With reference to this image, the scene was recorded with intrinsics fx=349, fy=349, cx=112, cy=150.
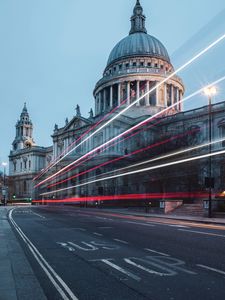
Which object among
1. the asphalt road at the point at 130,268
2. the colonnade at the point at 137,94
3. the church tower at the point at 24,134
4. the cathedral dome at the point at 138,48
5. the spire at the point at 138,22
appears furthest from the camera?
the church tower at the point at 24,134

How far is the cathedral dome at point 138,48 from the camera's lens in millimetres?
95625

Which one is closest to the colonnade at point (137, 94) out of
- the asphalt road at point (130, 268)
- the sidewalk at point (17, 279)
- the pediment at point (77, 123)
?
the pediment at point (77, 123)

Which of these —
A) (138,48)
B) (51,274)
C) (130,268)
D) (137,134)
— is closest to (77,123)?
(137,134)

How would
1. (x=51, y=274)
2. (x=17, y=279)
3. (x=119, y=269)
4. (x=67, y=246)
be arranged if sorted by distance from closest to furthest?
(x=17, y=279)
(x=51, y=274)
(x=119, y=269)
(x=67, y=246)

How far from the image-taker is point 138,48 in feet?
316

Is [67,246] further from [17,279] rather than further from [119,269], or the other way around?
[17,279]

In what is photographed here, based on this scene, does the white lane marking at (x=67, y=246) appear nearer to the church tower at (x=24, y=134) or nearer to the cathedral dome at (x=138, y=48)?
the cathedral dome at (x=138, y=48)

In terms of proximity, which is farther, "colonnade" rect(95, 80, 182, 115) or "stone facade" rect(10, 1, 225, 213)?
"colonnade" rect(95, 80, 182, 115)

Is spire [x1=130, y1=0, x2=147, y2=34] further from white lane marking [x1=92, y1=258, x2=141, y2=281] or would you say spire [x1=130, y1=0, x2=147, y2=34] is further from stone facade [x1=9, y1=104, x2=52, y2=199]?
white lane marking [x1=92, y1=258, x2=141, y2=281]

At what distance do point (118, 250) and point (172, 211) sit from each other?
2543cm

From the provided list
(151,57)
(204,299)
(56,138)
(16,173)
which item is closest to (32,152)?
(16,173)

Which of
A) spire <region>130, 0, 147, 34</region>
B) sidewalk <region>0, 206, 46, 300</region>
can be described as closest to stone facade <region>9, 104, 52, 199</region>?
spire <region>130, 0, 147, 34</region>

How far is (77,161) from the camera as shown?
81375 millimetres

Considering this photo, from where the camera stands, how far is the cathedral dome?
95.6 metres
